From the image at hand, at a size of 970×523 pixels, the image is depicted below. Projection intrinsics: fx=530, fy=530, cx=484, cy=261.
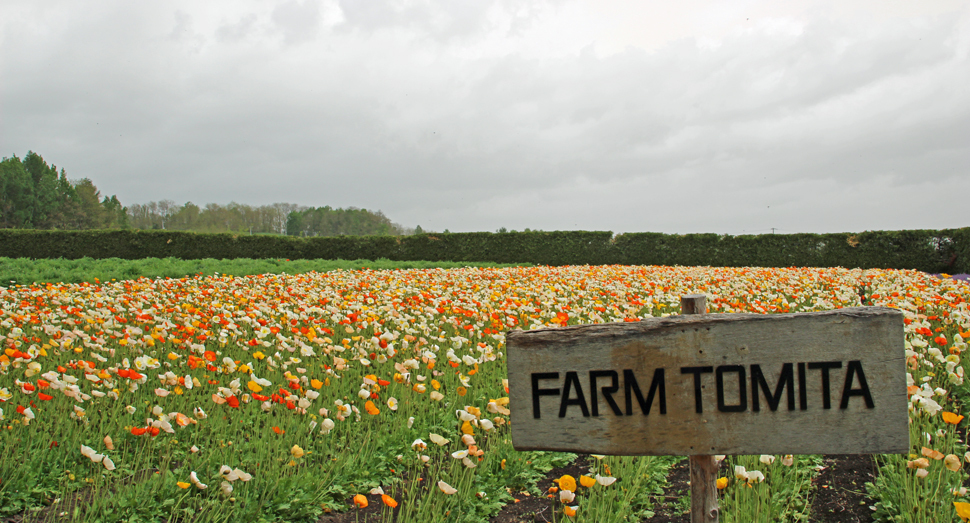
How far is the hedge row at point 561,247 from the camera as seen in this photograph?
53.9ft

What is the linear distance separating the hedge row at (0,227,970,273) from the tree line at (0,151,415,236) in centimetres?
2512

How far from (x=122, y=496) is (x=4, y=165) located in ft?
243

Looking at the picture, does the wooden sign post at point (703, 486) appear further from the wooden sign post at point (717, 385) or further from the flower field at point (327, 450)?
the flower field at point (327, 450)

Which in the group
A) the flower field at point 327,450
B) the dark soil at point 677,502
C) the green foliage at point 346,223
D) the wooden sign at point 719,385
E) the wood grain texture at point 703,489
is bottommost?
the dark soil at point 677,502

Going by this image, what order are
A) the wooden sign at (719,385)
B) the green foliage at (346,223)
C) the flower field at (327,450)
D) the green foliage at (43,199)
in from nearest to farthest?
the wooden sign at (719,385) < the flower field at (327,450) < the green foliage at (43,199) < the green foliage at (346,223)

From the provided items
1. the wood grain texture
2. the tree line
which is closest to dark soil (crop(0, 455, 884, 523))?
the wood grain texture

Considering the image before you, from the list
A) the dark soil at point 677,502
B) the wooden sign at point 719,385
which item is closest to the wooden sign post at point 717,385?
the wooden sign at point 719,385

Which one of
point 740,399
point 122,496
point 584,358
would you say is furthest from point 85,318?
point 740,399

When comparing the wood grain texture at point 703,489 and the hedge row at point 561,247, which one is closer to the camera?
the wood grain texture at point 703,489

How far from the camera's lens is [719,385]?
1389 mm

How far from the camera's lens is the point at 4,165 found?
184ft

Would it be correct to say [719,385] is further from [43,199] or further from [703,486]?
[43,199]

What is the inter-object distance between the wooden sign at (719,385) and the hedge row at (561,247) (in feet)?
60.1

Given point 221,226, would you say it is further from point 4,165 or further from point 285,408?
point 285,408
